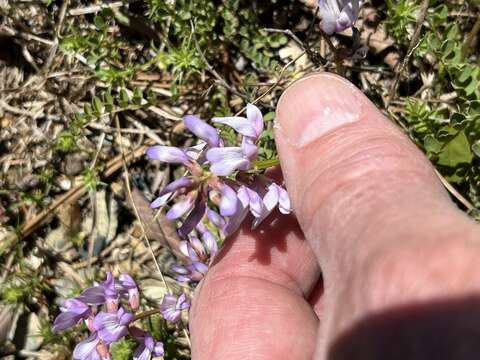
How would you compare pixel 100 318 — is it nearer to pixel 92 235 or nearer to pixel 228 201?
pixel 228 201

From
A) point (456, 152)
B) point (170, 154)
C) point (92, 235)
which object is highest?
point (170, 154)

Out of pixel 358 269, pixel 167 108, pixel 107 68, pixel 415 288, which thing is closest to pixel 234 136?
pixel 167 108

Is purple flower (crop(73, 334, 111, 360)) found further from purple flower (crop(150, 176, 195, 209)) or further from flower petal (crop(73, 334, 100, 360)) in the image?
purple flower (crop(150, 176, 195, 209))

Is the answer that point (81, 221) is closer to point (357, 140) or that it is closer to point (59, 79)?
point (59, 79)

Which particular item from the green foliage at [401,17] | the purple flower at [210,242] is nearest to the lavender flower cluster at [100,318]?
the purple flower at [210,242]

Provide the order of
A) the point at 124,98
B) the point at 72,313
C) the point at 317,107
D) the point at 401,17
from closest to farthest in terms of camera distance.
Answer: the point at 317,107 → the point at 72,313 → the point at 401,17 → the point at 124,98

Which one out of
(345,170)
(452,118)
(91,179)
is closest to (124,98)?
(91,179)

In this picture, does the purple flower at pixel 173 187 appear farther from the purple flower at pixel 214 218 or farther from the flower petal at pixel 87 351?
the flower petal at pixel 87 351
